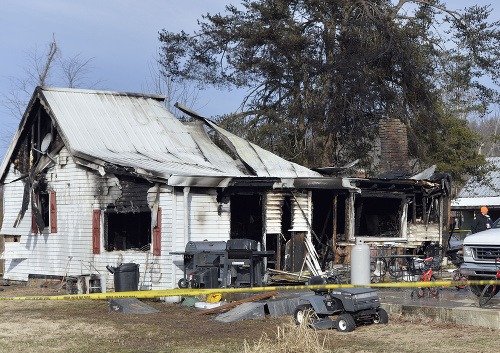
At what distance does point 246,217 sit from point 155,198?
17.2 ft

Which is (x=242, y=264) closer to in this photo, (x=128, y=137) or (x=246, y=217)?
(x=246, y=217)

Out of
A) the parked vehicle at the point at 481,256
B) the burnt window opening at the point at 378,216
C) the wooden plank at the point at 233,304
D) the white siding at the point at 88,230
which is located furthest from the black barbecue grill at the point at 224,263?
the burnt window opening at the point at 378,216

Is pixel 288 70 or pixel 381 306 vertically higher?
pixel 288 70

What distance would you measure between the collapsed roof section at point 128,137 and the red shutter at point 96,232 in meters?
1.23

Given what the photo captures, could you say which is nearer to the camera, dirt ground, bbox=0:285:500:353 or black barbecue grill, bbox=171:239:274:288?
dirt ground, bbox=0:285:500:353

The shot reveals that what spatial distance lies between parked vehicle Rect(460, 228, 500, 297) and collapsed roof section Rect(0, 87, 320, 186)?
802 cm

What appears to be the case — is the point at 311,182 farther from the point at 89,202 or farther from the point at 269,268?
the point at 89,202

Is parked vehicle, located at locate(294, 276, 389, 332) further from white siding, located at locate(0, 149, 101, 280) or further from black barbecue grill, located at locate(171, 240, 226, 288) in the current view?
white siding, located at locate(0, 149, 101, 280)

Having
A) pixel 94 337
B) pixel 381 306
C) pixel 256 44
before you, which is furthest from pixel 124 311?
pixel 256 44

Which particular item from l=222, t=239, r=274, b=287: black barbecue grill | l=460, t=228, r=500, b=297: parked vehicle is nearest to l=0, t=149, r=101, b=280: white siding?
l=222, t=239, r=274, b=287: black barbecue grill

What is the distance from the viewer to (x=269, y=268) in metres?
22.2

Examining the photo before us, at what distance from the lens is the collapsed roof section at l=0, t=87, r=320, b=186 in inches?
882

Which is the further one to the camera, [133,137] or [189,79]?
[189,79]

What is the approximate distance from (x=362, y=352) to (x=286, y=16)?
2261 centimetres
